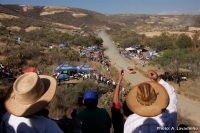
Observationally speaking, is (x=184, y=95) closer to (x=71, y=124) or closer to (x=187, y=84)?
Result: (x=187, y=84)

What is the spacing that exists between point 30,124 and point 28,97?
289 mm

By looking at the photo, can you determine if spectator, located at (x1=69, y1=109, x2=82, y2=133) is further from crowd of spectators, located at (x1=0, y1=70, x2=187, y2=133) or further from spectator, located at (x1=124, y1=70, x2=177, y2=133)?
spectator, located at (x1=124, y1=70, x2=177, y2=133)

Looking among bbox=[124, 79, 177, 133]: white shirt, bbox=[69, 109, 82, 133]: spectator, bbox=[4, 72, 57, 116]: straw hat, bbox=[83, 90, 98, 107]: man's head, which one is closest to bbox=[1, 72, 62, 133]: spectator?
bbox=[4, 72, 57, 116]: straw hat

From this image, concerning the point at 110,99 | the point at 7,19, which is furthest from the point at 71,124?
the point at 7,19

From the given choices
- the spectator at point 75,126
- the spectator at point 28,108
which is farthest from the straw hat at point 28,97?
the spectator at point 75,126

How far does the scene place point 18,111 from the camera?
2123 mm

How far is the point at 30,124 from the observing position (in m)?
2.11

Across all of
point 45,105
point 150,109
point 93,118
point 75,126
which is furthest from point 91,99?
point 150,109

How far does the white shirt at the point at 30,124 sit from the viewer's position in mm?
2059

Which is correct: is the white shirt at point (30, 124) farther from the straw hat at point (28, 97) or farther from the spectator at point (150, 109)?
the spectator at point (150, 109)

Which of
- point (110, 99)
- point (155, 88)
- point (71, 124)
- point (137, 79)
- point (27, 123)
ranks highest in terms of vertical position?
point (155, 88)

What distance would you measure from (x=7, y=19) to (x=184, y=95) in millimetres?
63756

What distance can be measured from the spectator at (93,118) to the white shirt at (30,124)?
2.46 ft

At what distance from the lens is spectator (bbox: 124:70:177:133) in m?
2.13
